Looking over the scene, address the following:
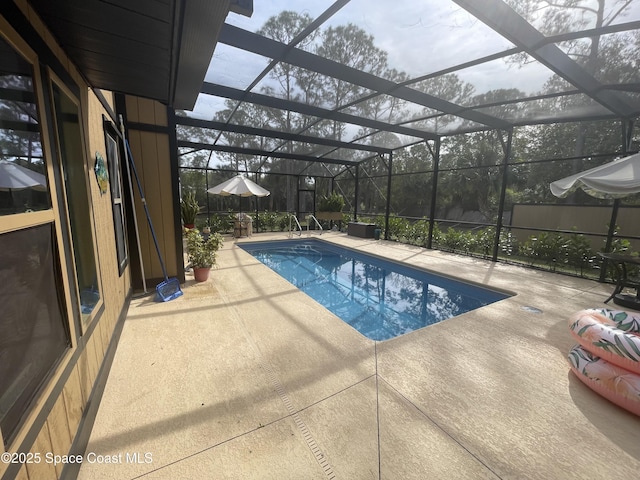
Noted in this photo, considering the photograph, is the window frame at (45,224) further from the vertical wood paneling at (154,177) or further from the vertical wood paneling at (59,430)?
the vertical wood paneling at (154,177)

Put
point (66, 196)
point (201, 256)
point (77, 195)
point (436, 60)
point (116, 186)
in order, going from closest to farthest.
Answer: point (66, 196), point (77, 195), point (116, 186), point (436, 60), point (201, 256)

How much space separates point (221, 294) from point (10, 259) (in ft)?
9.84

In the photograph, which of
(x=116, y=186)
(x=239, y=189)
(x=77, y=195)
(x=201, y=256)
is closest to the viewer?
(x=77, y=195)

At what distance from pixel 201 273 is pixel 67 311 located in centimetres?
304

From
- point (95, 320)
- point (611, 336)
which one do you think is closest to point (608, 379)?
point (611, 336)

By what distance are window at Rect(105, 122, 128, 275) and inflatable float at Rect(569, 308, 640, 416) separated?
4.53 meters

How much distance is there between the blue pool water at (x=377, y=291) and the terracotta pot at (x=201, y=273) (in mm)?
1809

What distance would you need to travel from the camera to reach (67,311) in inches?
54.4

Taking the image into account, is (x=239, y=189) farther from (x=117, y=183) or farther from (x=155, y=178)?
(x=117, y=183)

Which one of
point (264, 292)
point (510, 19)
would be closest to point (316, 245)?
point (264, 292)

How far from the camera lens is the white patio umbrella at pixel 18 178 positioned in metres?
0.92

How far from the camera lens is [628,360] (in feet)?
5.94

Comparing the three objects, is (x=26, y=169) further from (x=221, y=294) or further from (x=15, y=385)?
(x=221, y=294)

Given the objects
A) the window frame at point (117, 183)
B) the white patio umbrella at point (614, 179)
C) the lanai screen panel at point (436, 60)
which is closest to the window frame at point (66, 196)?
the window frame at point (117, 183)
